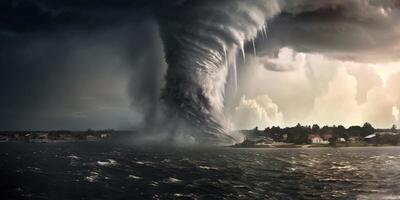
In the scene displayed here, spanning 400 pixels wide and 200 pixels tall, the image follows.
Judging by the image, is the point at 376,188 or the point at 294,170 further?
the point at 294,170

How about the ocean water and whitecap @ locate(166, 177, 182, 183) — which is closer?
the ocean water

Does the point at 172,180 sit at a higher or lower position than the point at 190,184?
higher

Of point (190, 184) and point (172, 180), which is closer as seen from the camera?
point (190, 184)

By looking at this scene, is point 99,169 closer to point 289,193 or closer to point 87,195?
point 87,195

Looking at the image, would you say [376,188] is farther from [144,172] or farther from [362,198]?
[144,172]

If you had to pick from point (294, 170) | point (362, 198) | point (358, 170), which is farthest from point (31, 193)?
point (358, 170)

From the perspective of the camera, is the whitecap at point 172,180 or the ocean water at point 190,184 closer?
the ocean water at point 190,184

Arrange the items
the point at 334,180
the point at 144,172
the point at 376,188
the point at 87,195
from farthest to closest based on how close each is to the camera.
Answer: the point at 144,172 → the point at 334,180 → the point at 376,188 → the point at 87,195

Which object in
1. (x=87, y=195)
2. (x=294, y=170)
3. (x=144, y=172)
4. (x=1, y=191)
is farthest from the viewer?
(x=294, y=170)

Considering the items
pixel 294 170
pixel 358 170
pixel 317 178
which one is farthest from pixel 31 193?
pixel 358 170
